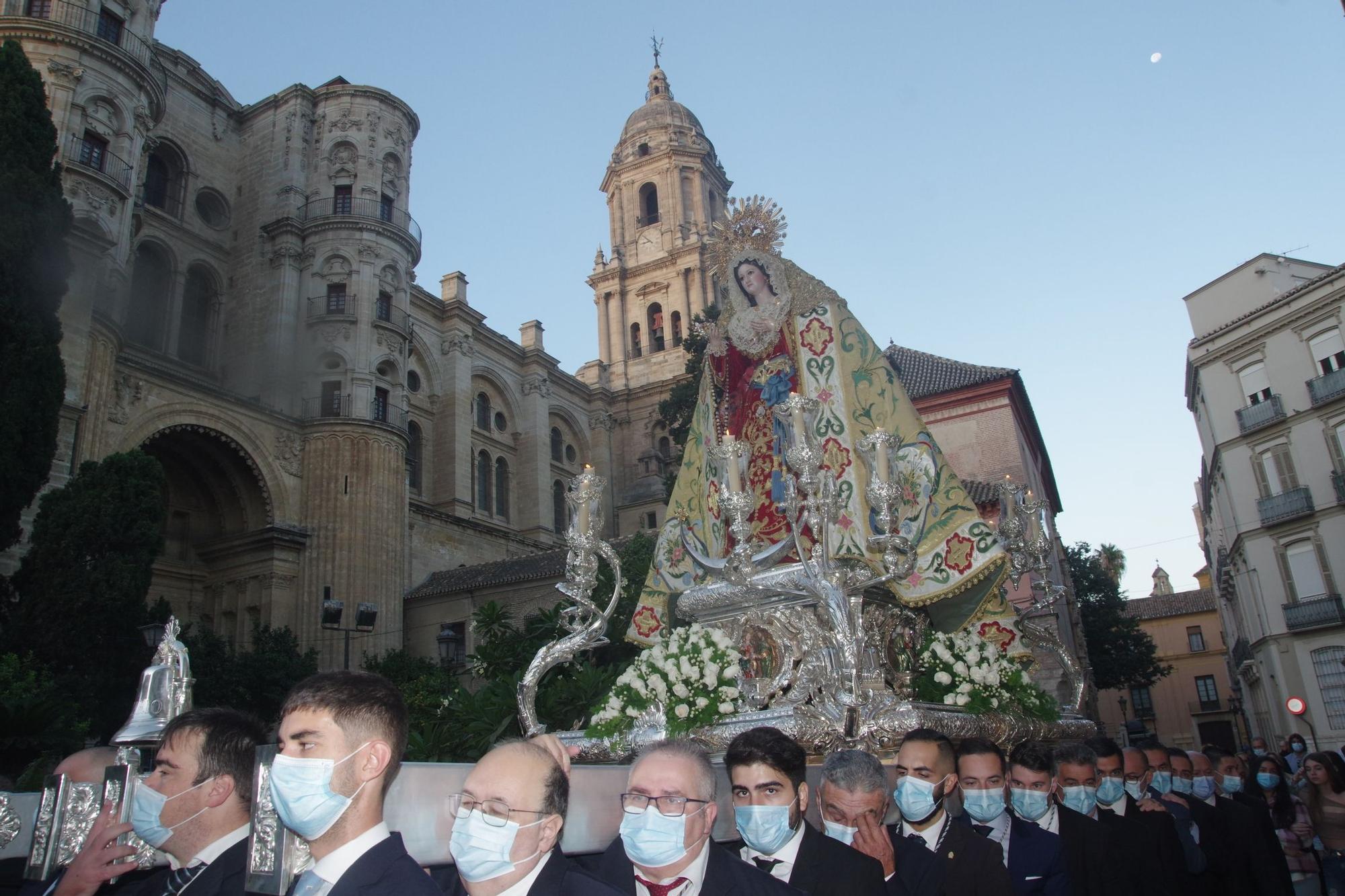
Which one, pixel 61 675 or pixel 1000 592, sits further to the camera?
pixel 61 675

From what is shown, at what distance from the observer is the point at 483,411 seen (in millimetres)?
39531

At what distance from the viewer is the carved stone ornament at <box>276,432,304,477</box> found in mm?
Answer: 24797

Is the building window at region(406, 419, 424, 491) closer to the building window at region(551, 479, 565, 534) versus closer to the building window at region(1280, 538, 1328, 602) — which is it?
the building window at region(551, 479, 565, 534)

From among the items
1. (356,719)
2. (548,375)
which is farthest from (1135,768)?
(548,375)

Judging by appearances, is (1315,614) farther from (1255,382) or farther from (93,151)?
(93,151)

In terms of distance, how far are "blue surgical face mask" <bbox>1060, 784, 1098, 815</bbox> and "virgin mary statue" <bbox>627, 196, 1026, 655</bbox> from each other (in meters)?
1.46

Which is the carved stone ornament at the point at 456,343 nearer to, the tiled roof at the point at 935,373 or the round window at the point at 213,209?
the round window at the point at 213,209

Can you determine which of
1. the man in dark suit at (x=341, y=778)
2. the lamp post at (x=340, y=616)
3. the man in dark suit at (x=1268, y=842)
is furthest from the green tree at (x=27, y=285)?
the man in dark suit at (x=1268, y=842)

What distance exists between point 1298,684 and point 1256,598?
2949 millimetres

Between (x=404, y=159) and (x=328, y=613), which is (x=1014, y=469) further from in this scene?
(x=404, y=159)

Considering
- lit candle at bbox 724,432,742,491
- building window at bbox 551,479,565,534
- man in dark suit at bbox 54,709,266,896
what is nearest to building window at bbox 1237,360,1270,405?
lit candle at bbox 724,432,742,491

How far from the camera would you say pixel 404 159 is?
30125 mm

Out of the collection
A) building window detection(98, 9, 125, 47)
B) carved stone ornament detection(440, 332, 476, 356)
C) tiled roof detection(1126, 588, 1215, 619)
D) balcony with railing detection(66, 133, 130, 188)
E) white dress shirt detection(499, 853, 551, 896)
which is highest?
building window detection(98, 9, 125, 47)

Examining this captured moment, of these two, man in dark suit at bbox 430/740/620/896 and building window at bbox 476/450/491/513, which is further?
building window at bbox 476/450/491/513
